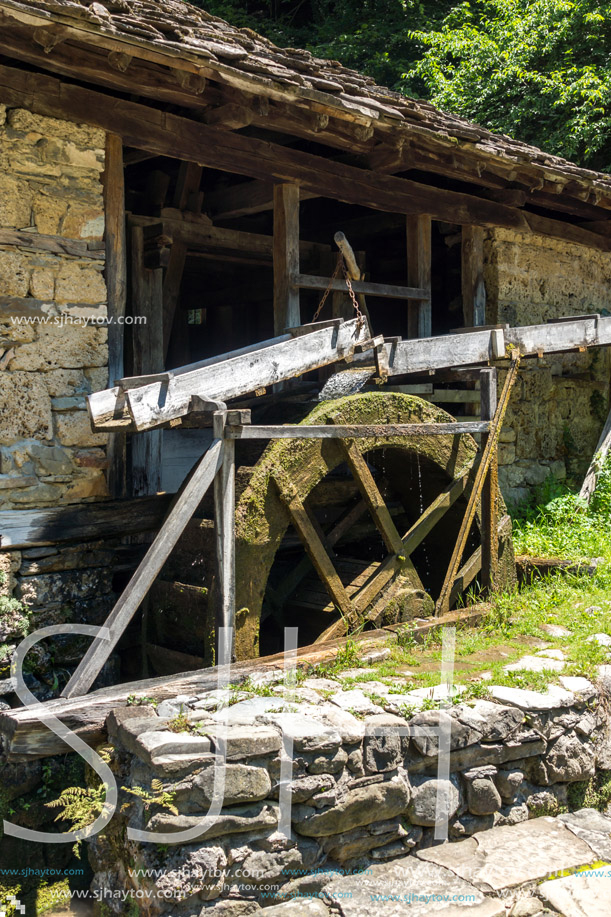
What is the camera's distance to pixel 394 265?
340 inches

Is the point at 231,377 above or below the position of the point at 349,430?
above

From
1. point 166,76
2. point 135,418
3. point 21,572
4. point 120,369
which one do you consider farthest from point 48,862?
point 166,76

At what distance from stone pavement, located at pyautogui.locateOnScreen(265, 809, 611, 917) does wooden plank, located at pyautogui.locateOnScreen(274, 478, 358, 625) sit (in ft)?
4.86

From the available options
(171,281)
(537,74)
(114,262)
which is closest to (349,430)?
(114,262)

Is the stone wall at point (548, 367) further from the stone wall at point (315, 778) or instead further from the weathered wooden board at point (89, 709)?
the weathered wooden board at point (89, 709)

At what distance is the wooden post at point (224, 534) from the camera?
390 cm

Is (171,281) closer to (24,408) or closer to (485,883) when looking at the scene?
(24,408)

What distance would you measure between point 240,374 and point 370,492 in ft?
3.92

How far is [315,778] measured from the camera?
327 cm

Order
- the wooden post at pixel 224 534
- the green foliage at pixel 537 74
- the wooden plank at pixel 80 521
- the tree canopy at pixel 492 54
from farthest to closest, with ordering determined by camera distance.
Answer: the tree canopy at pixel 492 54, the green foliage at pixel 537 74, the wooden plank at pixel 80 521, the wooden post at pixel 224 534

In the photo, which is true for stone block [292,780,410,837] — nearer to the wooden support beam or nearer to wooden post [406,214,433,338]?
the wooden support beam

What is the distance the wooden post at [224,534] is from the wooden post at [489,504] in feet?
6.34

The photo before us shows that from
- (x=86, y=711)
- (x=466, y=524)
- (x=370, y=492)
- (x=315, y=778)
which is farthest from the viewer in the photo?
(x=466, y=524)

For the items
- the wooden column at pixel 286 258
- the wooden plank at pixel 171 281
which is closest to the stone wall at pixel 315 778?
the wooden column at pixel 286 258
